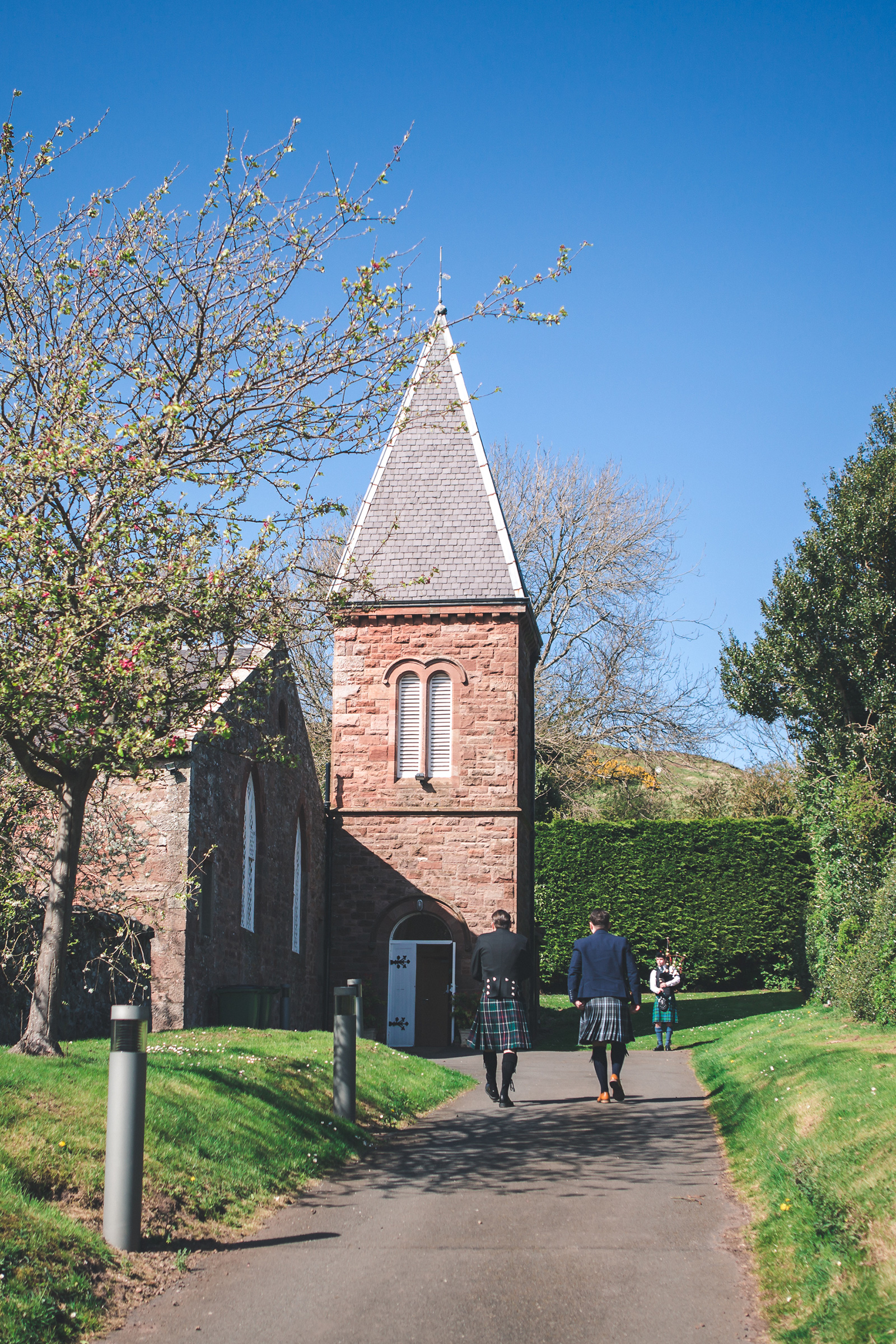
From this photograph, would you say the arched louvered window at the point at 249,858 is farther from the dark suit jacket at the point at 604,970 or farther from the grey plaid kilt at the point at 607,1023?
the grey plaid kilt at the point at 607,1023

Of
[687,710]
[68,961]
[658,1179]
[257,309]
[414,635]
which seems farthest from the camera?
[687,710]

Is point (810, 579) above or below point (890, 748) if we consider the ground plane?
above

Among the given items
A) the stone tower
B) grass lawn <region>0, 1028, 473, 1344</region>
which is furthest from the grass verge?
the stone tower

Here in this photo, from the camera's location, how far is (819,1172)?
283 inches

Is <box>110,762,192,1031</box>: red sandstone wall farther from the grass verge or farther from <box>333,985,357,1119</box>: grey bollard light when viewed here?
the grass verge

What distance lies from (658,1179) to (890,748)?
1825 centimetres

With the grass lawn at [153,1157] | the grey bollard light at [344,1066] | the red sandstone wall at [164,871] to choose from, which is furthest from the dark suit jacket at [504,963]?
the red sandstone wall at [164,871]

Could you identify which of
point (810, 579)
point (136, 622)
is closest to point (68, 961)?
point (136, 622)

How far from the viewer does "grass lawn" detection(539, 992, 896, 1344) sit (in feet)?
17.0

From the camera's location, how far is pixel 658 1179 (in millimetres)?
8430

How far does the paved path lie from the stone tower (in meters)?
16.0

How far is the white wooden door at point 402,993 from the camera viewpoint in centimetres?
2583

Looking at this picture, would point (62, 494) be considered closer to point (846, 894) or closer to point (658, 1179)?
point (658, 1179)

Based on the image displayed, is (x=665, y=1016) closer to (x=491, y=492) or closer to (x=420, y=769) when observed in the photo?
(x=420, y=769)
